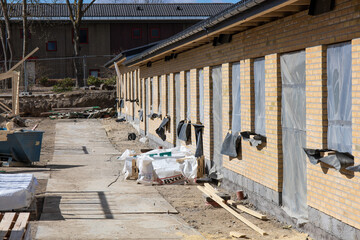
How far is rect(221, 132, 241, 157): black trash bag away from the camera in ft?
36.2

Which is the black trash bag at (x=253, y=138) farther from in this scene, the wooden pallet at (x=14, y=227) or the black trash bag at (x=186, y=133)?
the black trash bag at (x=186, y=133)

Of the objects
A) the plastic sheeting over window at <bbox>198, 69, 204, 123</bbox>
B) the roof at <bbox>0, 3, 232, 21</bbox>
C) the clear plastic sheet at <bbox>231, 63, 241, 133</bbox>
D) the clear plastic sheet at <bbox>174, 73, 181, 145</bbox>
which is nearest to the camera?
the clear plastic sheet at <bbox>231, 63, 241, 133</bbox>

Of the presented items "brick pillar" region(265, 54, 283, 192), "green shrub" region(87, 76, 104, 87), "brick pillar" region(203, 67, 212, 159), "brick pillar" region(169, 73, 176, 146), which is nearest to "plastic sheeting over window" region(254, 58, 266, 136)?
"brick pillar" region(265, 54, 283, 192)

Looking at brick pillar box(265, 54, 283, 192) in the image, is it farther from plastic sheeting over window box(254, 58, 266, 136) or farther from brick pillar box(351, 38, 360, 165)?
brick pillar box(351, 38, 360, 165)

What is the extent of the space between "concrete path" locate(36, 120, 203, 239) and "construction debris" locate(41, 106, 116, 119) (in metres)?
19.1

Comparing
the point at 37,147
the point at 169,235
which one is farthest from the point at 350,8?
the point at 37,147

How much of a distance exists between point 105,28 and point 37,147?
33.9 m

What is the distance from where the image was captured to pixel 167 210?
985 cm

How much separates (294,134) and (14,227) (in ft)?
14.3

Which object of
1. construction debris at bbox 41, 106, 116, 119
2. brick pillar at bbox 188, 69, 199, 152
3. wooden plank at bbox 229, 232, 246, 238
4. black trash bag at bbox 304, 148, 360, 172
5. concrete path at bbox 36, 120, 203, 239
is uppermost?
brick pillar at bbox 188, 69, 199, 152

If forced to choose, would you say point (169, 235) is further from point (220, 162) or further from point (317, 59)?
point (220, 162)

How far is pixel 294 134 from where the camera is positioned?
8.61 metres

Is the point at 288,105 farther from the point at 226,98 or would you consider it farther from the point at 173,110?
the point at 173,110

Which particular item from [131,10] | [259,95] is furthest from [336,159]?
[131,10]
